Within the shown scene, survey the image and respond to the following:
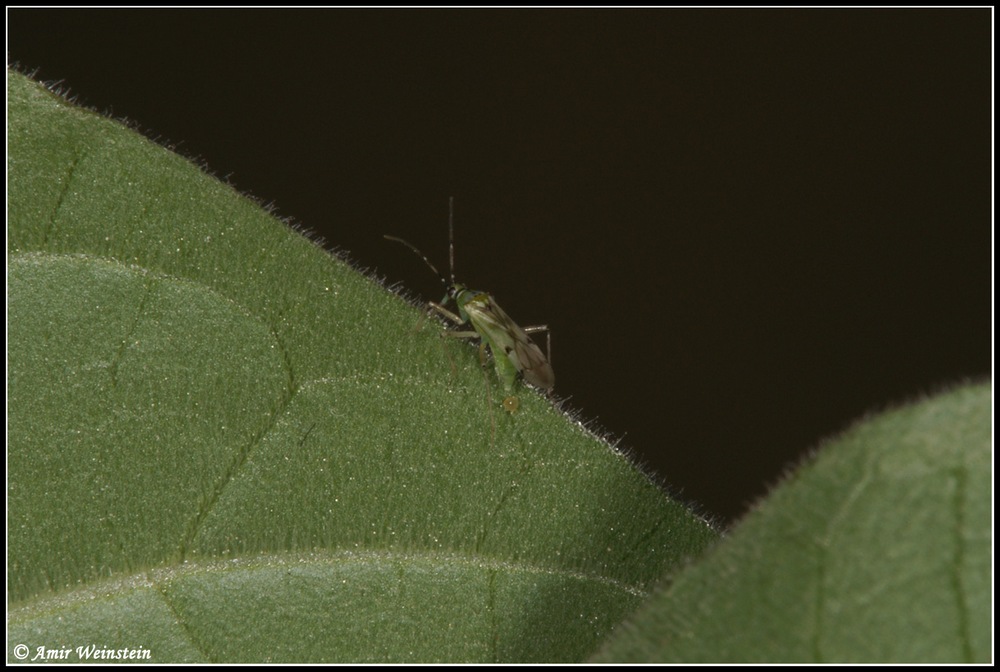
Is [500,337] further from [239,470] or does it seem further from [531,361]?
[239,470]

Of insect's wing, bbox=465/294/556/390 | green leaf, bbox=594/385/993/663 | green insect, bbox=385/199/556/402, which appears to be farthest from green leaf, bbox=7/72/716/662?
insect's wing, bbox=465/294/556/390

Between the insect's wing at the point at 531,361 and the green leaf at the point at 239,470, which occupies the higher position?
the green leaf at the point at 239,470

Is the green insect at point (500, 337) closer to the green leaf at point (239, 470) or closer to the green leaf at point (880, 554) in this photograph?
the green leaf at point (239, 470)

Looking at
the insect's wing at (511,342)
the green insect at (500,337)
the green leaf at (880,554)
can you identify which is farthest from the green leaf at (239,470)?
the insect's wing at (511,342)

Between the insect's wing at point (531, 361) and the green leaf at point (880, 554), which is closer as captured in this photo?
the green leaf at point (880, 554)

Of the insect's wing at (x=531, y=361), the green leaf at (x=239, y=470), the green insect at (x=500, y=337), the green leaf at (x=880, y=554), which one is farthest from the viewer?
the insect's wing at (x=531, y=361)

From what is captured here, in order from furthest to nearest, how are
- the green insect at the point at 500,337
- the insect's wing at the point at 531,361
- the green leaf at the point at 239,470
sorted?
the insect's wing at the point at 531,361 → the green insect at the point at 500,337 → the green leaf at the point at 239,470

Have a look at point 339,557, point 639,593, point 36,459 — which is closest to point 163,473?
point 36,459
